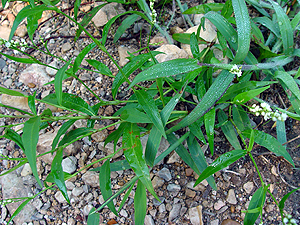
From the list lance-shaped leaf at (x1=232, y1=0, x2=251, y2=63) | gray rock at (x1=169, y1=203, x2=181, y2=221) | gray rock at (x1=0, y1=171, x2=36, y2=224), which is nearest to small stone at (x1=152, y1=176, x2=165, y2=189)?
gray rock at (x1=169, y1=203, x2=181, y2=221)

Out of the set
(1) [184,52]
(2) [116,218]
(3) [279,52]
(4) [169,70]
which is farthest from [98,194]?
(3) [279,52]

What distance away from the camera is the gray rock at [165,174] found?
141cm

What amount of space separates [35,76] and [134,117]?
1.07 m

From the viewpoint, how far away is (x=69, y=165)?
1.47 meters

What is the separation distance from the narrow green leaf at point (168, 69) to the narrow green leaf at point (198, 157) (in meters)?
0.46

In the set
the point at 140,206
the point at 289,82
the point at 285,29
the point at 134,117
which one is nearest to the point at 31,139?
the point at 134,117

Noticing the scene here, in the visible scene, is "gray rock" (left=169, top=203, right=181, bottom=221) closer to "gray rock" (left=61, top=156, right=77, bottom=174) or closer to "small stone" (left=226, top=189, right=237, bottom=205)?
"small stone" (left=226, top=189, right=237, bottom=205)

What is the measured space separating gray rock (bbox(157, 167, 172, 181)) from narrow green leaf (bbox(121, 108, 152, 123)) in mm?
472

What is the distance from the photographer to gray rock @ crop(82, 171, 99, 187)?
142 cm

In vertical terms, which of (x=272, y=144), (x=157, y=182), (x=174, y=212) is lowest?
(x=174, y=212)

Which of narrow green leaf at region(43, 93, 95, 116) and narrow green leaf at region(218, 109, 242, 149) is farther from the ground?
narrow green leaf at region(43, 93, 95, 116)

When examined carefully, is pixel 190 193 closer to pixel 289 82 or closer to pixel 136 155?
A: pixel 136 155

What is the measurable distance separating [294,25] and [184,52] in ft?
2.35

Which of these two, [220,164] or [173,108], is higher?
[173,108]
